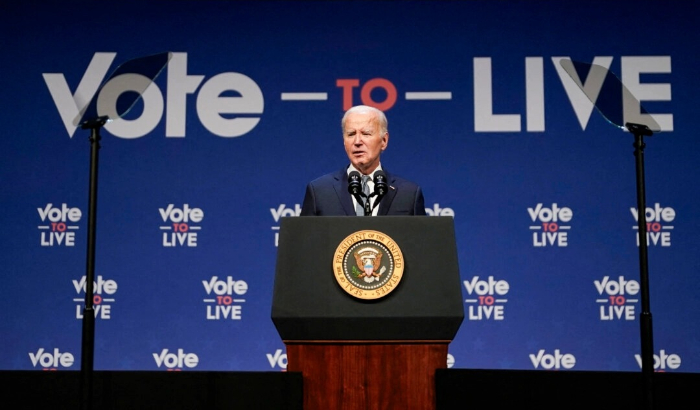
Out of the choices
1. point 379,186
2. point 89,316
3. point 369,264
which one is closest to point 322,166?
point 379,186

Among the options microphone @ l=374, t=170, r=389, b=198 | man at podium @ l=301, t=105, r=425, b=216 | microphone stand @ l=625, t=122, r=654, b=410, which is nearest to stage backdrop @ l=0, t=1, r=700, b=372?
man at podium @ l=301, t=105, r=425, b=216

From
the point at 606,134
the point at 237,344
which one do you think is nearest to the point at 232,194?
the point at 237,344

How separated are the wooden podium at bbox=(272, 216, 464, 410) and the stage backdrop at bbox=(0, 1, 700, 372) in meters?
2.36

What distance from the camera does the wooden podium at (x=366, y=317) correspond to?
2123 millimetres

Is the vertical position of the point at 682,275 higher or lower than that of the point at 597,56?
lower

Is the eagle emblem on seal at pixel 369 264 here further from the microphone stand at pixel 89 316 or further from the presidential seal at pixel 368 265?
the microphone stand at pixel 89 316

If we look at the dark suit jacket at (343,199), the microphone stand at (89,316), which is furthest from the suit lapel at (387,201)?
the microphone stand at (89,316)

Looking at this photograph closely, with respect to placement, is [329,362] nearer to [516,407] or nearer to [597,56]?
[516,407]

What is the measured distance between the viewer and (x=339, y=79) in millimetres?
4691

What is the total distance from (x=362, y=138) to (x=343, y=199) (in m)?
0.27

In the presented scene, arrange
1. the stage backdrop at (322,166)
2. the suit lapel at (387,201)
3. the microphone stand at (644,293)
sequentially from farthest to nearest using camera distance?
the stage backdrop at (322,166)
the suit lapel at (387,201)
the microphone stand at (644,293)

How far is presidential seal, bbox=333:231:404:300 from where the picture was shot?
7.23 feet

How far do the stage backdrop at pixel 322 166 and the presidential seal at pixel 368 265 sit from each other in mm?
2383

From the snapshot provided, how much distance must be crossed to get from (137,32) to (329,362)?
3197 millimetres
